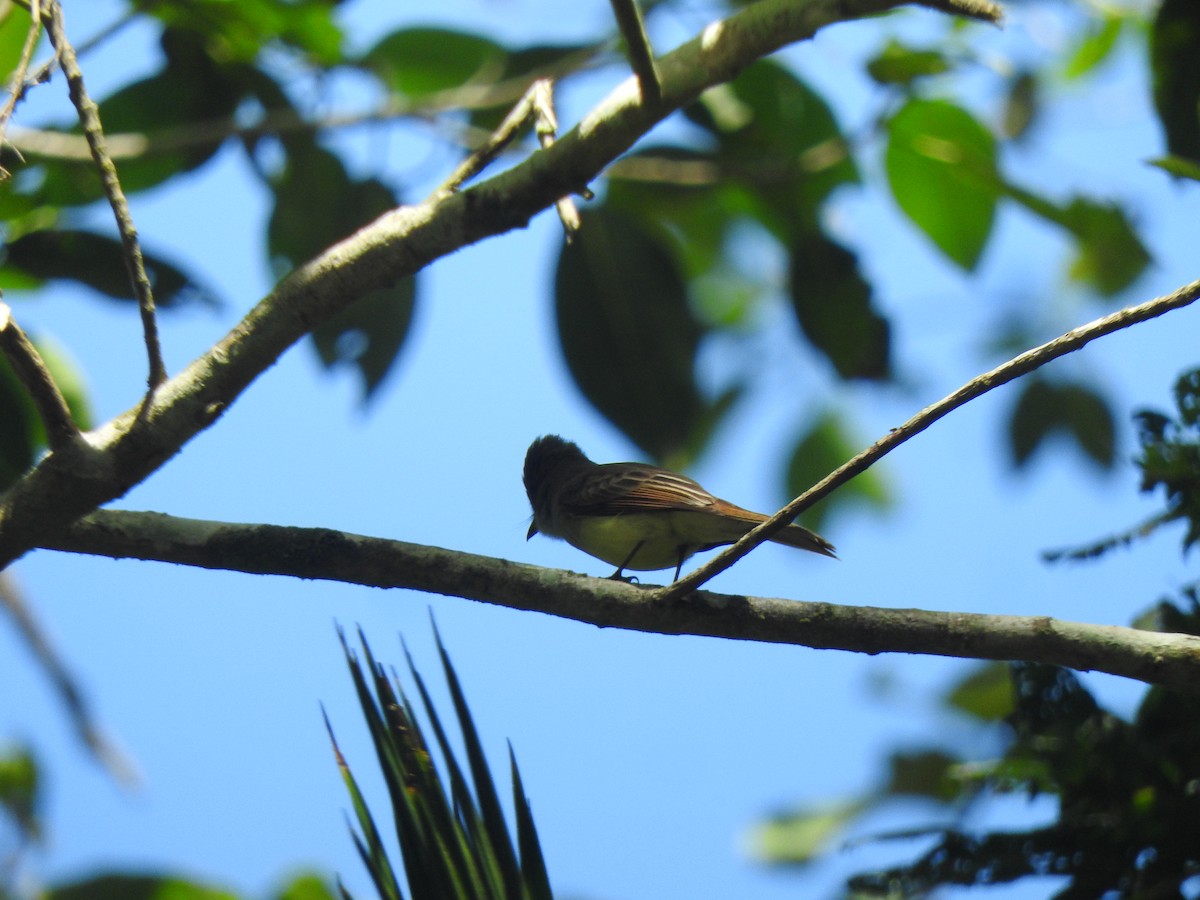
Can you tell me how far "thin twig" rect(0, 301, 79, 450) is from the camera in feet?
7.64

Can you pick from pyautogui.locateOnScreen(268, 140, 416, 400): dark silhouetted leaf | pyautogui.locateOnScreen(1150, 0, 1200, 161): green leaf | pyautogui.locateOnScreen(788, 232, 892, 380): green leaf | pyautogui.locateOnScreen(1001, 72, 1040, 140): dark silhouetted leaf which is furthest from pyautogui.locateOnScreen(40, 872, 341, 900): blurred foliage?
pyautogui.locateOnScreen(1001, 72, 1040, 140): dark silhouetted leaf

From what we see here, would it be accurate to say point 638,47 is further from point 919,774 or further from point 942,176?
point 919,774

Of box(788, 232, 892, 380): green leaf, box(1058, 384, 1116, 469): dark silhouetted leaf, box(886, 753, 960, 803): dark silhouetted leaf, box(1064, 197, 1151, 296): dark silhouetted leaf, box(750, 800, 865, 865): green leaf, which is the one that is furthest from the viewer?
box(750, 800, 865, 865): green leaf

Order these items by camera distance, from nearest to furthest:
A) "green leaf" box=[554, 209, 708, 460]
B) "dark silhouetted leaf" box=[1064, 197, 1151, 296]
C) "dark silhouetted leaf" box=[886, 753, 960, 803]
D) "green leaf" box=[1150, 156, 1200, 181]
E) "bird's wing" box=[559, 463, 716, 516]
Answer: "green leaf" box=[1150, 156, 1200, 181] < "bird's wing" box=[559, 463, 716, 516] < "dark silhouetted leaf" box=[1064, 197, 1151, 296] < "green leaf" box=[554, 209, 708, 460] < "dark silhouetted leaf" box=[886, 753, 960, 803]

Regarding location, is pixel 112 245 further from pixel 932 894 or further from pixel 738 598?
pixel 932 894

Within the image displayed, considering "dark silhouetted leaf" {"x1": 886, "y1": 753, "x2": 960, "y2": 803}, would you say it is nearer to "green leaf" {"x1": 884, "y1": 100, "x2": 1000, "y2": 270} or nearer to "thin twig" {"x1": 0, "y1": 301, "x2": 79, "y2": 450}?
"green leaf" {"x1": 884, "y1": 100, "x2": 1000, "y2": 270}

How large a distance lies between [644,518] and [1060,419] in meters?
3.24

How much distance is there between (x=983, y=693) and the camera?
6230 mm

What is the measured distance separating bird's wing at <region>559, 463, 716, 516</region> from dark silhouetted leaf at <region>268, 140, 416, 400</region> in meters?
1.06

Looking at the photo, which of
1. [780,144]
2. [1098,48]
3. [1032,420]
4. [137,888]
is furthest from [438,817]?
[1098,48]

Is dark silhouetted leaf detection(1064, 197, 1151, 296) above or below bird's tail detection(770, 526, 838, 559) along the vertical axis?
above

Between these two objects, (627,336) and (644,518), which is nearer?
(644,518)

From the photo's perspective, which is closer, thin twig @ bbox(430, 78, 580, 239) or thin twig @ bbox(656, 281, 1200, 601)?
thin twig @ bbox(656, 281, 1200, 601)

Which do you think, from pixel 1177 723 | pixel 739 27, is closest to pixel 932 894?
pixel 1177 723
